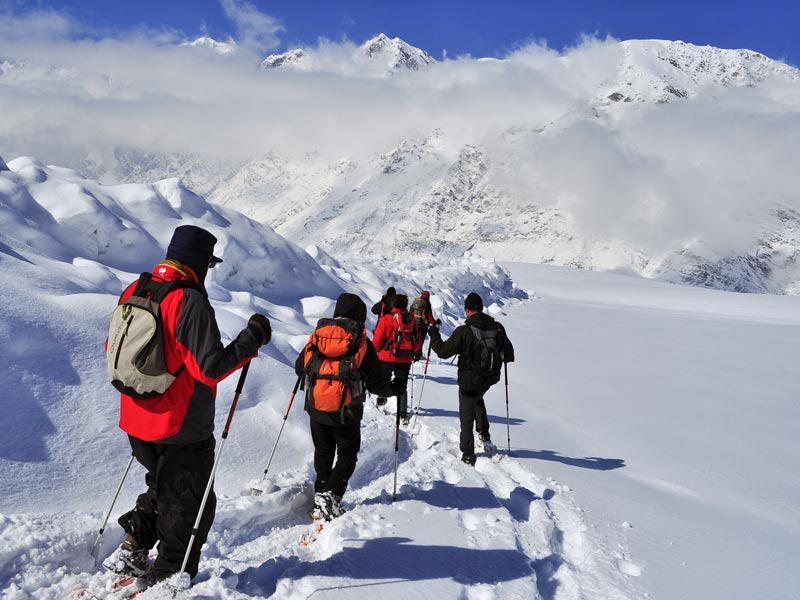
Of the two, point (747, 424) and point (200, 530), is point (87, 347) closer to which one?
point (200, 530)

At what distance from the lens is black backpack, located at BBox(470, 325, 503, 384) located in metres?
5.75

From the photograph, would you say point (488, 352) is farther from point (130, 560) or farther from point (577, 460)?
point (130, 560)

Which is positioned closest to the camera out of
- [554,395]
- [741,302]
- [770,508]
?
[770,508]

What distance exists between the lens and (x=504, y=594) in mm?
3262

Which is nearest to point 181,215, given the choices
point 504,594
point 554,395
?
point 554,395

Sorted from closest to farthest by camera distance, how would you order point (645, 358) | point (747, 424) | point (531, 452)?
point (531, 452)
point (747, 424)
point (645, 358)

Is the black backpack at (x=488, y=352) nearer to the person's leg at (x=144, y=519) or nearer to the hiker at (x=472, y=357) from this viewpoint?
the hiker at (x=472, y=357)

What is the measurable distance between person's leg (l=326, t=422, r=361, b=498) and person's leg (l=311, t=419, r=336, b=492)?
68 mm

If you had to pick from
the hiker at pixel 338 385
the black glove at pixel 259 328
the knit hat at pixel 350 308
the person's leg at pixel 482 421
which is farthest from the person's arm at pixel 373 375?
the person's leg at pixel 482 421

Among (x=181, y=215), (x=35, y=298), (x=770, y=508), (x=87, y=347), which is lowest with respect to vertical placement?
(x=770, y=508)

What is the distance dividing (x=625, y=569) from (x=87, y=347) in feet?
16.0

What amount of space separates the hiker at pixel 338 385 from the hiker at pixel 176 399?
3.52 feet

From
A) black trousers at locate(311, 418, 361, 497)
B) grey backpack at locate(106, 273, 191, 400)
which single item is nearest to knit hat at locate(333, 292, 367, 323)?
black trousers at locate(311, 418, 361, 497)

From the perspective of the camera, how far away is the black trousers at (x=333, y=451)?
4.11 m
